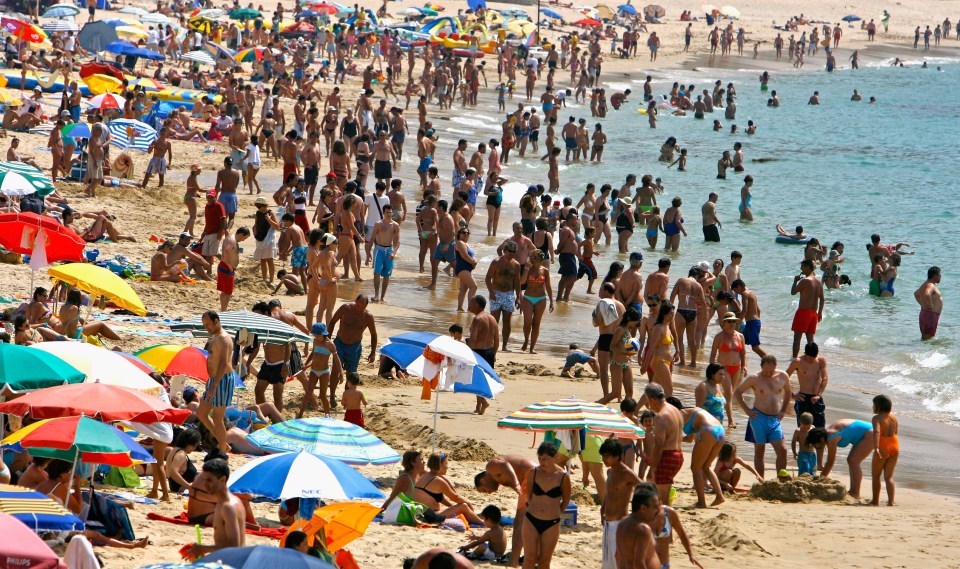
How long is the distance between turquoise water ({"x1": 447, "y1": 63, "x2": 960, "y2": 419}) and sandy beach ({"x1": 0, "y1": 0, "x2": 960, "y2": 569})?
107 cm

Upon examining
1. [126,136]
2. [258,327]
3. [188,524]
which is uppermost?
[126,136]

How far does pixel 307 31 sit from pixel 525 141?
44.4 ft

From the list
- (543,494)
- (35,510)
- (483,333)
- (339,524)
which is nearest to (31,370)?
(35,510)

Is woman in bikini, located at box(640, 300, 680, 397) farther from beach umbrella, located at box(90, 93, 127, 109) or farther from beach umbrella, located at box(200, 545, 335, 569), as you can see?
beach umbrella, located at box(90, 93, 127, 109)

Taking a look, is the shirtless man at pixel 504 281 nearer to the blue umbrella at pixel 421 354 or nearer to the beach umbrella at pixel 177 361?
the blue umbrella at pixel 421 354

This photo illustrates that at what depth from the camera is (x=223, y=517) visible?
6195mm

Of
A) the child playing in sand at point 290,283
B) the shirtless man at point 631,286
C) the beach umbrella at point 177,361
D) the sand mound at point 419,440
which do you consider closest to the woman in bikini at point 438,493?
the sand mound at point 419,440

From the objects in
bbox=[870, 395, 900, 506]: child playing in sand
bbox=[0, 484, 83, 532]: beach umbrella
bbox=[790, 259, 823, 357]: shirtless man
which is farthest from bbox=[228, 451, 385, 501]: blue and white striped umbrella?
bbox=[790, 259, 823, 357]: shirtless man

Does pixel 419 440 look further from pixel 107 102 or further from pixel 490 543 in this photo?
pixel 107 102

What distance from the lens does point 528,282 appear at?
44.0 ft

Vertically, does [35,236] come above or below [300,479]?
above

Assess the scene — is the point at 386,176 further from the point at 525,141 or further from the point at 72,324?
the point at 72,324

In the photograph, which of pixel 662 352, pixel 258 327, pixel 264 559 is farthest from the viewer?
pixel 662 352

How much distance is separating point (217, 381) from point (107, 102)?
1645 centimetres
